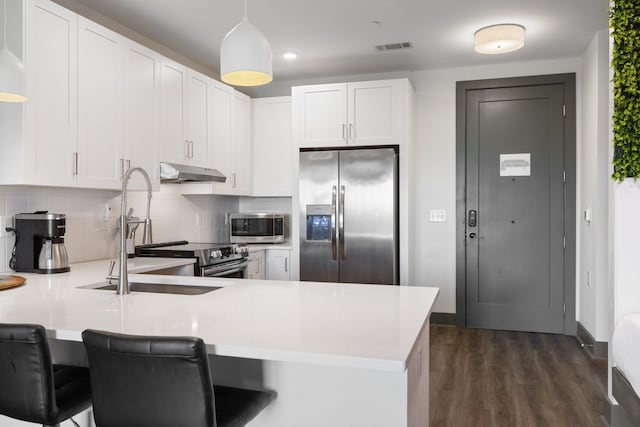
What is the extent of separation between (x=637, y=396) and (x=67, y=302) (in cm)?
244

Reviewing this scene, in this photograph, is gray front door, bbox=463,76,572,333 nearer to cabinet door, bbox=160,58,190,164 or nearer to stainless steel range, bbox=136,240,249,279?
stainless steel range, bbox=136,240,249,279

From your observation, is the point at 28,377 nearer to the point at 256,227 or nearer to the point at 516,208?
the point at 256,227

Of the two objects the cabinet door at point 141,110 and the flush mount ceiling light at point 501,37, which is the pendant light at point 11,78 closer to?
the cabinet door at point 141,110

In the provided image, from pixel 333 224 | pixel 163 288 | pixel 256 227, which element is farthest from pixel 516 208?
pixel 163 288

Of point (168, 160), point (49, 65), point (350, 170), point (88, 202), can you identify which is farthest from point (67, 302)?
point (350, 170)

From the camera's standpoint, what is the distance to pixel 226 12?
11.7ft

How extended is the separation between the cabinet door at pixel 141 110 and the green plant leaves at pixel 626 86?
292 centimetres

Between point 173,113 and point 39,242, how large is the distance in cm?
146

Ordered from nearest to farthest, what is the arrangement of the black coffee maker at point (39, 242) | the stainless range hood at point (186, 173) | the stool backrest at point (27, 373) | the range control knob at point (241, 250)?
the stool backrest at point (27, 373) → the black coffee maker at point (39, 242) → the stainless range hood at point (186, 173) → the range control knob at point (241, 250)

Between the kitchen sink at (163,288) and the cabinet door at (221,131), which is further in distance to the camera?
the cabinet door at (221,131)

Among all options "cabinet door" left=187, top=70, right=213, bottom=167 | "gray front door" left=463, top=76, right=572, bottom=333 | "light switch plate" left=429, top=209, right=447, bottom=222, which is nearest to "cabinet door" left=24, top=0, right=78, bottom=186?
"cabinet door" left=187, top=70, right=213, bottom=167

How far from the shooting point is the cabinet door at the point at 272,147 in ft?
16.8

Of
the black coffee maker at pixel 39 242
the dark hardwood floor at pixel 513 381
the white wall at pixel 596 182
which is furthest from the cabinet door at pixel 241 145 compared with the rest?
the white wall at pixel 596 182

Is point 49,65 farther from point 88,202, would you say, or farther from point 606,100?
point 606,100
